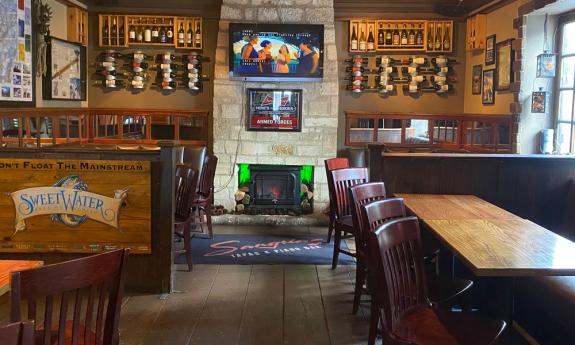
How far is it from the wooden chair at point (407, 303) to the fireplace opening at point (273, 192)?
475 centimetres

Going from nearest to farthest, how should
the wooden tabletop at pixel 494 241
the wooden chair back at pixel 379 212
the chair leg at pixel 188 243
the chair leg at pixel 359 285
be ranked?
the wooden tabletop at pixel 494 241 < the wooden chair back at pixel 379 212 < the chair leg at pixel 359 285 < the chair leg at pixel 188 243

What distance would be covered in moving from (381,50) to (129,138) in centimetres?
358

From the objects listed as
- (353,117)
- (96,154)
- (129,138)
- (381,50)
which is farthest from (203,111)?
(96,154)

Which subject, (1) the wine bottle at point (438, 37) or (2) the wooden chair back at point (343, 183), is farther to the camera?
(1) the wine bottle at point (438, 37)

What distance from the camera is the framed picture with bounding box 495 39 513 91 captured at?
6482 mm

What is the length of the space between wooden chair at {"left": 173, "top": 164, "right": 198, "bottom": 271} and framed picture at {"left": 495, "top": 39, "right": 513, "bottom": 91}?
3740 mm

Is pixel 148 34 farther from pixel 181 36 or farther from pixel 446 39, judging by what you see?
pixel 446 39

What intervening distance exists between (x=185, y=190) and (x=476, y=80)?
4.67m

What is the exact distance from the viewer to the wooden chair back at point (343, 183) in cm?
462

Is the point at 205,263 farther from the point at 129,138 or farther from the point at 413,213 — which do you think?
the point at 129,138

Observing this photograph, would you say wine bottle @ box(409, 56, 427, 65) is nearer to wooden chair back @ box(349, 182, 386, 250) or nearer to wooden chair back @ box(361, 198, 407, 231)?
wooden chair back @ box(349, 182, 386, 250)

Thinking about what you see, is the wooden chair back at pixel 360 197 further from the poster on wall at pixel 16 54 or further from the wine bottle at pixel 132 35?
the wine bottle at pixel 132 35

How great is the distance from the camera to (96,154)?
13.6 ft

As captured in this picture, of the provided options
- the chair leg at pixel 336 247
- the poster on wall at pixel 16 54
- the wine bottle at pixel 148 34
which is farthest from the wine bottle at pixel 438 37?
the poster on wall at pixel 16 54
